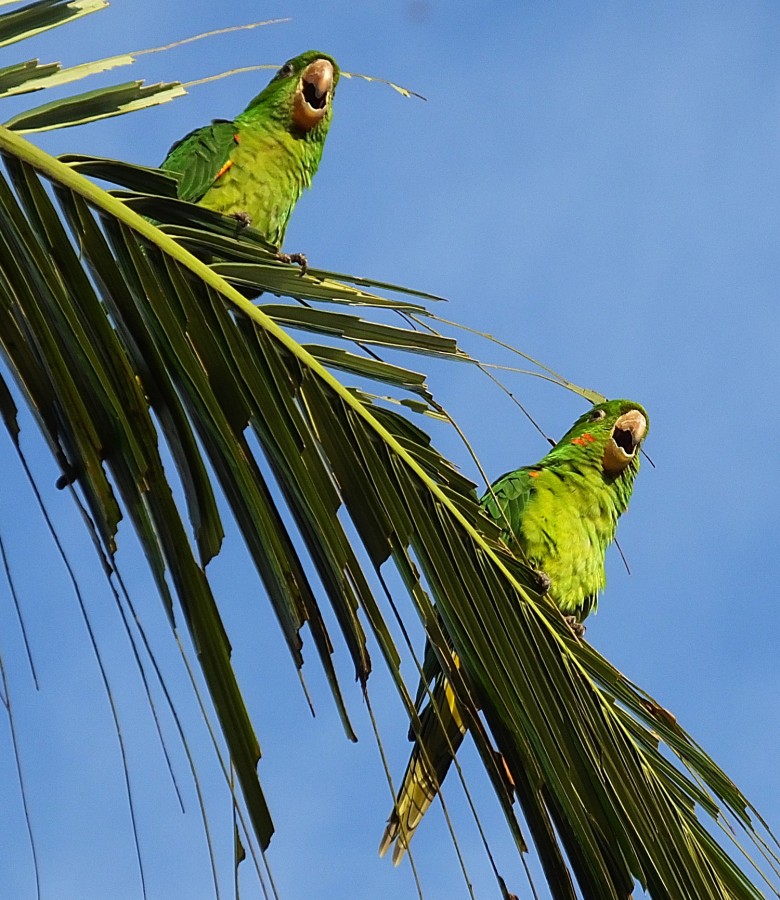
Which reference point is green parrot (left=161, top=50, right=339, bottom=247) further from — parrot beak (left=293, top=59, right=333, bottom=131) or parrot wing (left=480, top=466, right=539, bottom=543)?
parrot wing (left=480, top=466, right=539, bottom=543)

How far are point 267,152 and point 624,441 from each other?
190 cm

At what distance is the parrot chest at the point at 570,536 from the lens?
13.9 ft

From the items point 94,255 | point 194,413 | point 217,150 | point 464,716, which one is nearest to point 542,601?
point 464,716

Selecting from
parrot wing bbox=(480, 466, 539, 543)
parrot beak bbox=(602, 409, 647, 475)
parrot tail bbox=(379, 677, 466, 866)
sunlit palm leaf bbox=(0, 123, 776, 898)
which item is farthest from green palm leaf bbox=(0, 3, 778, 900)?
parrot beak bbox=(602, 409, 647, 475)

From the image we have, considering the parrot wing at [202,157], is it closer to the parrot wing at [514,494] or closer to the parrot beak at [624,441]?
the parrot wing at [514,494]

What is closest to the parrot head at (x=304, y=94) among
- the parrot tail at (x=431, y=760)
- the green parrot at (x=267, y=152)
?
the green parrot at (x=267, y=152)

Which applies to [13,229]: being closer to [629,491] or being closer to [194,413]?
[194,413]

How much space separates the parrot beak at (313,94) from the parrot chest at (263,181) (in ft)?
0.33

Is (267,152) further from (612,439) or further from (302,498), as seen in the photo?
(302,498)

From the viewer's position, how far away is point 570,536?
429 centimetres

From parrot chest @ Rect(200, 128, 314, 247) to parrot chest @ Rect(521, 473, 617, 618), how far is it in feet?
4.76

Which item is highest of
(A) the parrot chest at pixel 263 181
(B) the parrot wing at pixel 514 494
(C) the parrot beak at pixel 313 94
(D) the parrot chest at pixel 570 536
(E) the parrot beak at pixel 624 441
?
(C) the parrot beak at pixel 313 94

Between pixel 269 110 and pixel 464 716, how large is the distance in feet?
10.6

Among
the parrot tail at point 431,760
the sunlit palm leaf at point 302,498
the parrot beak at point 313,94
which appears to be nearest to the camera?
the sunlit palm leaf at point 302,498
